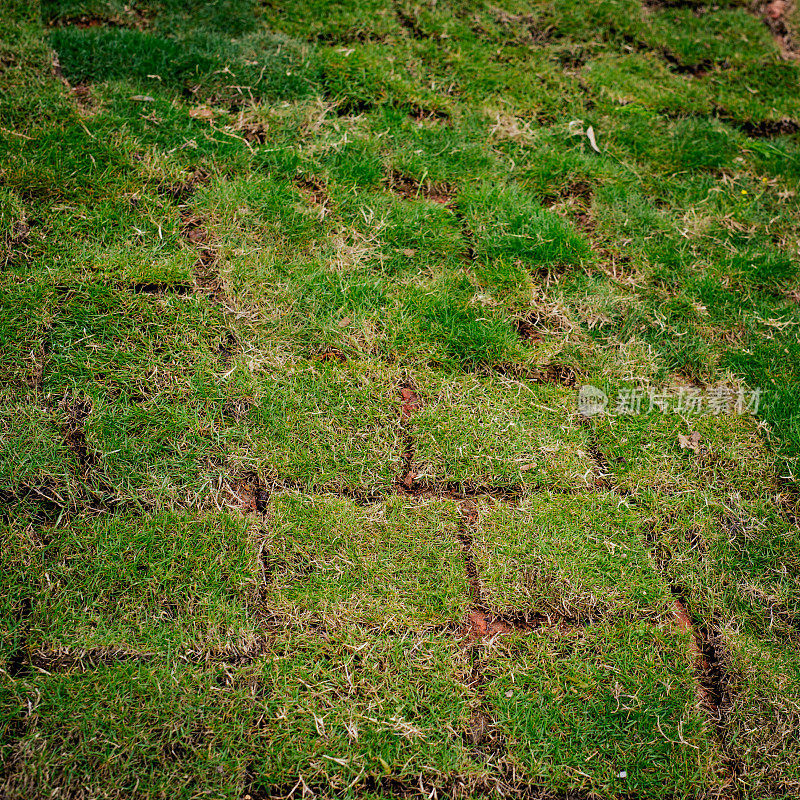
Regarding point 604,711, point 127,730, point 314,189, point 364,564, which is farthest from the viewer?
point 314,189

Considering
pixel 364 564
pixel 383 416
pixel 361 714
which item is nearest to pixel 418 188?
pixel 383 416

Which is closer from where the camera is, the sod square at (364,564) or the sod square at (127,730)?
the sod square at (127,730)

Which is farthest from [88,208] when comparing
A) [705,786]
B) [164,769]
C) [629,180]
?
[705,786]

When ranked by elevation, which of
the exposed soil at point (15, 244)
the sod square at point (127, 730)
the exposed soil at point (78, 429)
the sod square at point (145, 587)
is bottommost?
the sod square at point (127, 730)

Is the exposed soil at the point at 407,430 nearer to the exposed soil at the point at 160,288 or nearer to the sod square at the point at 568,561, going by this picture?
the sod square at the point at 568,561

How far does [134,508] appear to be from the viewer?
2.38 metres

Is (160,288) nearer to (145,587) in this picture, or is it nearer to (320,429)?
(320,429)

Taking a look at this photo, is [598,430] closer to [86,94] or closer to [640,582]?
[640,582]

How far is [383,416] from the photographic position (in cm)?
267

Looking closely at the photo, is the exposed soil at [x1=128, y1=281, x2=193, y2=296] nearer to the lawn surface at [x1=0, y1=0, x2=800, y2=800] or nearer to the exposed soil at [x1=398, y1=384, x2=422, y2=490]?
the lawn surface at [x1=0, y1=0, x2=800, y2=800]

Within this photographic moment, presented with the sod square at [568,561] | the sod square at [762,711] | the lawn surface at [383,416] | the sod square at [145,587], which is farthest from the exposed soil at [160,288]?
the sod square at [762,711]

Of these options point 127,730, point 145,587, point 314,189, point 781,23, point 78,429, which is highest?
point 781,23

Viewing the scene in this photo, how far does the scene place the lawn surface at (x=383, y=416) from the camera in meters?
2.12

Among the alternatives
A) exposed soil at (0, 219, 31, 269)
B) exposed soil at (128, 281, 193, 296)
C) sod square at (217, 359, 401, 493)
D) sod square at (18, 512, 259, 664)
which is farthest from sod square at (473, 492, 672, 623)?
exposed soil at (0, 219, 31, 269)
